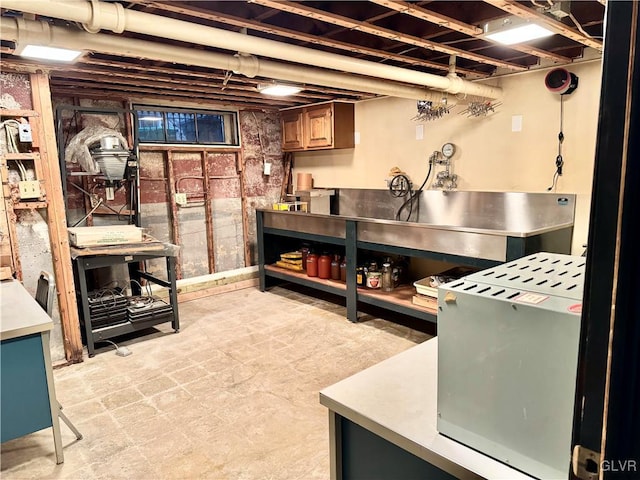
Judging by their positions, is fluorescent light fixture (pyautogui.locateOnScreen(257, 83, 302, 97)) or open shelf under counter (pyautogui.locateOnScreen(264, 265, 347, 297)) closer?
fluorescent light fixture (pyautogui.locateOnScreen(257, 83, 302, 97))

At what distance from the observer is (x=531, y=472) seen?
84 centimetres

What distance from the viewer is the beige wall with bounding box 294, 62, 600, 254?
3518 mm

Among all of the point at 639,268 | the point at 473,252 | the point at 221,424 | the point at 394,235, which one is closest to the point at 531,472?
the point at 639,268

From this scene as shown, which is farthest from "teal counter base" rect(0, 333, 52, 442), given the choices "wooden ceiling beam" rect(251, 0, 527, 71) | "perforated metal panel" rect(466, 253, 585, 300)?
"perforated metal panel" rect(466, 253, 585, 300)

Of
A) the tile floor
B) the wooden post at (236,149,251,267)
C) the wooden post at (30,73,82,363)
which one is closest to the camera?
the tile floor

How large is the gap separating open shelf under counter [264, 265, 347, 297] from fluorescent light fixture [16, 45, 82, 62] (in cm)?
299

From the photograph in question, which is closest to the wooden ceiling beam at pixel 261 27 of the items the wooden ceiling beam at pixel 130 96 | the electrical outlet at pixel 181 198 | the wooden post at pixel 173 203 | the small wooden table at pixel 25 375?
the small wooden table at pixel 25 375

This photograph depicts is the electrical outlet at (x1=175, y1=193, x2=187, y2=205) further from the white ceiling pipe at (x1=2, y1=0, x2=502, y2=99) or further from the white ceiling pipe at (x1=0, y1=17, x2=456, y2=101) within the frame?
the white ceiling pipe at (x1=2, y1=0, x2=502, y2=99)

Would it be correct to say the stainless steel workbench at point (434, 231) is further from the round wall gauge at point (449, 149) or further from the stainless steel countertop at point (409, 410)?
the stainless steel countertop at point (409, 410)

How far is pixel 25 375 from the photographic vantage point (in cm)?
210

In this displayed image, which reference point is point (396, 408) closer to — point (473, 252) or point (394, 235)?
point (473, 252)

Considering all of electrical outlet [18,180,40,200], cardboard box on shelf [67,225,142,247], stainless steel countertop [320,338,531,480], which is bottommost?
stainless steel countertop [320,338,531,480]

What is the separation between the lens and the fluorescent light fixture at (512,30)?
7.66 feet

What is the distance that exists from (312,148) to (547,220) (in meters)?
2.89
